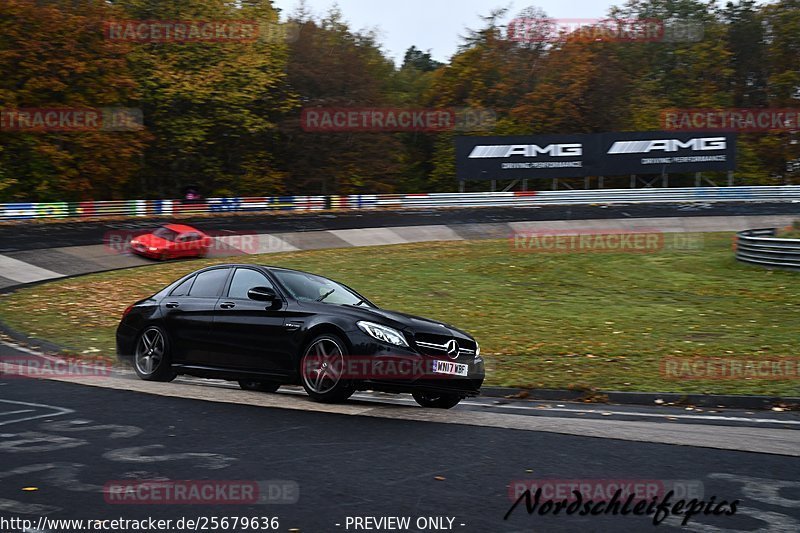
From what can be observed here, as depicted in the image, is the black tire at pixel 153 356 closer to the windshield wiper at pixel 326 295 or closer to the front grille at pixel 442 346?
the windshield wiper at pixel 326 295

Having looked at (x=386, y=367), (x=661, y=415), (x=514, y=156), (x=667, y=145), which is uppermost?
(x=667, y=145)

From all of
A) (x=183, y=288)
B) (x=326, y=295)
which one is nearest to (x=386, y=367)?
(x=326, y=295)

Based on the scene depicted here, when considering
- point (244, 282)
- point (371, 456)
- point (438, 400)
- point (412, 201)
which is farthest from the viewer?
point (412, 201)

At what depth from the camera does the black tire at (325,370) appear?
934cm

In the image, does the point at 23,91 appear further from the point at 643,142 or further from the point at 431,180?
the point at 643,142

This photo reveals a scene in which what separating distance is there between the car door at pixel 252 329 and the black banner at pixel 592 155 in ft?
125

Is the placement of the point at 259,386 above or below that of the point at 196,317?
below

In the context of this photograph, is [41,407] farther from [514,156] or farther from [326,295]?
[514,156]

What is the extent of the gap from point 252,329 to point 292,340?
0.63m

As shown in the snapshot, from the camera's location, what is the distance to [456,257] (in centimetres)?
2980

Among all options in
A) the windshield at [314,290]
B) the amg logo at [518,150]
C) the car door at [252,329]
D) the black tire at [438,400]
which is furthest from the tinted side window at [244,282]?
the amg logo at [518,150]

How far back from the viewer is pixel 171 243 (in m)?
30.0

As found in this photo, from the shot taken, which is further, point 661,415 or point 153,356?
point 153,356

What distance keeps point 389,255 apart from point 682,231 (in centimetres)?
1459
